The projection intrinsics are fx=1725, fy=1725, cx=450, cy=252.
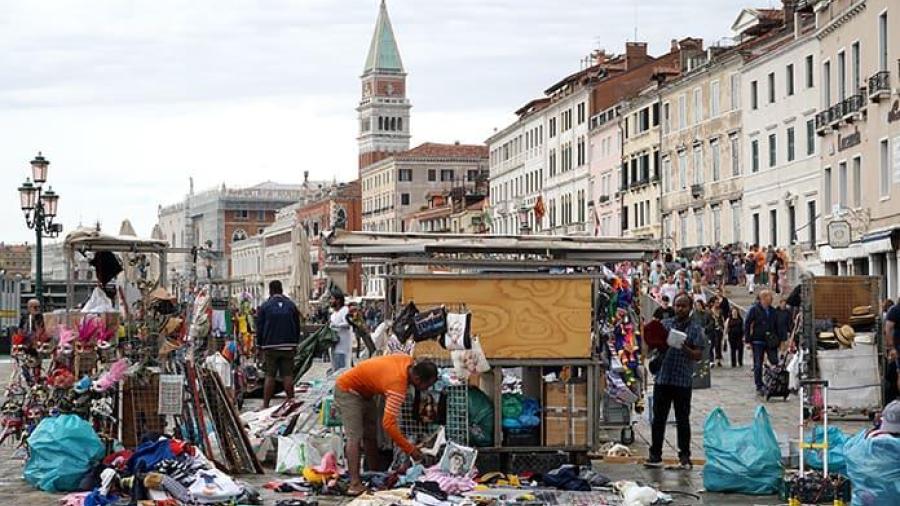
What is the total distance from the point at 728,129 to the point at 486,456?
167 ft

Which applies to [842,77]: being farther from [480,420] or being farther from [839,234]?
[480,420]

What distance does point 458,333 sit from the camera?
48.9 feet

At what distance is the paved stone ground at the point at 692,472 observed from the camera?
1416cm

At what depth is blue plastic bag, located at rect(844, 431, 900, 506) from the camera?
40.1ft

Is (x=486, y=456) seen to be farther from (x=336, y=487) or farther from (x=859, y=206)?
(x=859, y=206)

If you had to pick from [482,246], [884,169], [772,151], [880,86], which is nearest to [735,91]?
[772,151]

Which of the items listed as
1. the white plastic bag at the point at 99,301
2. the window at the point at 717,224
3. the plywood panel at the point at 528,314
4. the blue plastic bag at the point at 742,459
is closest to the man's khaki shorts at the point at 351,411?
the plywood panel at the point at 528,314

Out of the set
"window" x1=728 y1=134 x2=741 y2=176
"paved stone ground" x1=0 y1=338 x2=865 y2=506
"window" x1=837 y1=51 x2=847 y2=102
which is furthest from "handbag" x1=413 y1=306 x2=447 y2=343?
"window" x1=728 y1=134 x2=741 y2=176

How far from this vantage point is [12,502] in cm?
1390

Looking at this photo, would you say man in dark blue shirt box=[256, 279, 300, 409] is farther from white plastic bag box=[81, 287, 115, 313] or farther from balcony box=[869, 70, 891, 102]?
balcony box=[869, 70, 891, 102]

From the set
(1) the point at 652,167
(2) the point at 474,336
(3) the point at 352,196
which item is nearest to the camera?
(2) the point at 474,336

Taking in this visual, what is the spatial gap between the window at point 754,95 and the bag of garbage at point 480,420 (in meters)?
47.5

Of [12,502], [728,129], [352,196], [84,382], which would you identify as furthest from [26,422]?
[352,196]

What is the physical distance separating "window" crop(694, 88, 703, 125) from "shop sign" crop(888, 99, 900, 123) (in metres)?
31.5
